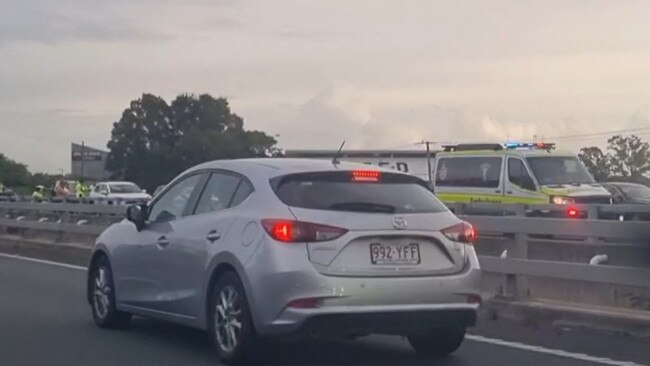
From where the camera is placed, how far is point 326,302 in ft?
31.7

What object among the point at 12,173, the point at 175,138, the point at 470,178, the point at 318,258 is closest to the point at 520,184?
the point at 470,178

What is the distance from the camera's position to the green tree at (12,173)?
86.2m

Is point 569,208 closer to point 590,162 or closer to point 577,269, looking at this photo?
point 577,269

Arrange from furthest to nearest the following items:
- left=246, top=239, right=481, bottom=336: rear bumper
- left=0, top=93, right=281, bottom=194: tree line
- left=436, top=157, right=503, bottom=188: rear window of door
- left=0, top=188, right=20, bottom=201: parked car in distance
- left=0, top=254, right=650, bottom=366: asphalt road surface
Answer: left=0, top=188, right=20, bottom=201: parked car in distance
left=436, top=157, right=503, bottom=188: rear window of door
left=0, top=93, right=281, bottom=194: tree line
left=0, top=254, right=650, bottom=366: asphalt road surface
left=246, top=239, right=481, bottom=336: rear bumper

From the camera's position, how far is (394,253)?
9.89 meters

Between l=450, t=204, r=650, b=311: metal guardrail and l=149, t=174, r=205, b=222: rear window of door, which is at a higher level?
l=149, t=174, r=205, b=222: rear window of door

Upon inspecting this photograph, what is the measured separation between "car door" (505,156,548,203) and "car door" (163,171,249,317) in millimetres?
15733

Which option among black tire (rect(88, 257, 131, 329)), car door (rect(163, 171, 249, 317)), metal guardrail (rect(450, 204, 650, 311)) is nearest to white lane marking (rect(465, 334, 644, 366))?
metal guardrail (rect(450, 204, 650, 311))

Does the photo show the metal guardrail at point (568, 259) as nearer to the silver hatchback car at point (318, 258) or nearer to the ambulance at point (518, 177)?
the silver hatchback car at point (318, 258)

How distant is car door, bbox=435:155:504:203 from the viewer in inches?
1073

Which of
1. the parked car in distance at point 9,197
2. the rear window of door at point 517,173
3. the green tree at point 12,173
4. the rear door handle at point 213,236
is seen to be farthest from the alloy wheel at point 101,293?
the green tree at point 12,173

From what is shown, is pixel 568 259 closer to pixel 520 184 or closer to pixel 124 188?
pixel 520 184

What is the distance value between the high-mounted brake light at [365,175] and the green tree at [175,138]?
13.4 metres

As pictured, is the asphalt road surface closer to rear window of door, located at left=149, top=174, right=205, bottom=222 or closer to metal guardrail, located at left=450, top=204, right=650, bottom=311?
metal guardrail, located at left=450, top=204, right=650, bottom=311
